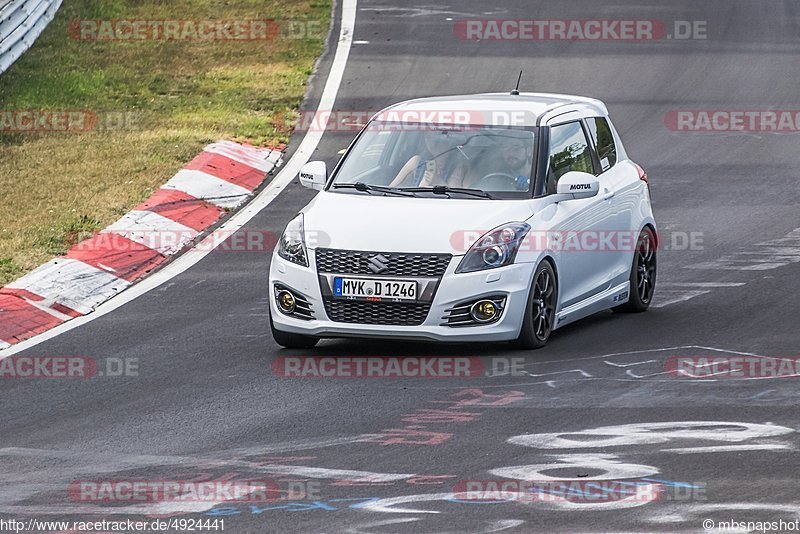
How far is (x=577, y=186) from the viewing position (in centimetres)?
1141

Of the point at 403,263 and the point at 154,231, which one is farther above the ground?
the point at 154,231

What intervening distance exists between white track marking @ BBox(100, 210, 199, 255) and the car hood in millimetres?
3822

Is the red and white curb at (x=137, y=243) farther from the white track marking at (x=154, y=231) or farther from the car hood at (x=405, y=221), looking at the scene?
the car hood at (x=405, y=221)

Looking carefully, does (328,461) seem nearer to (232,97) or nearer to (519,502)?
(519,502)

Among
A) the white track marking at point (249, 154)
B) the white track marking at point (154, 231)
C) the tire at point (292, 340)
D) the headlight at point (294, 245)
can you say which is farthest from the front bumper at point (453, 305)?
the white track marking at point (249, 154)

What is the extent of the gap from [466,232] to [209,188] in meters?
6.44

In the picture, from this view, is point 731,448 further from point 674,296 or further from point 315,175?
point 674,296

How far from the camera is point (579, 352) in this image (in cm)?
1109

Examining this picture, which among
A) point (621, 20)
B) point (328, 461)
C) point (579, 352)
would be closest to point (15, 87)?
point (621, 20)

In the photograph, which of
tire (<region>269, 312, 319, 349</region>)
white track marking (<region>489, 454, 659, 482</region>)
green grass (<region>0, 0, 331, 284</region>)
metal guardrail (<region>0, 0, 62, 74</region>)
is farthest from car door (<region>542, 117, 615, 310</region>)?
metal guardrail (<region>0, 0, 62, 74</region>)

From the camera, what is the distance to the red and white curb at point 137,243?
12875 mm

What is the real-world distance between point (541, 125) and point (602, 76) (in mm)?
10712

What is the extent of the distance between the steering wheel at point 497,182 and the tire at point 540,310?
2.21 ft

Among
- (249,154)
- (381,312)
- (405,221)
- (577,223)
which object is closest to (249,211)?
(249,154)
